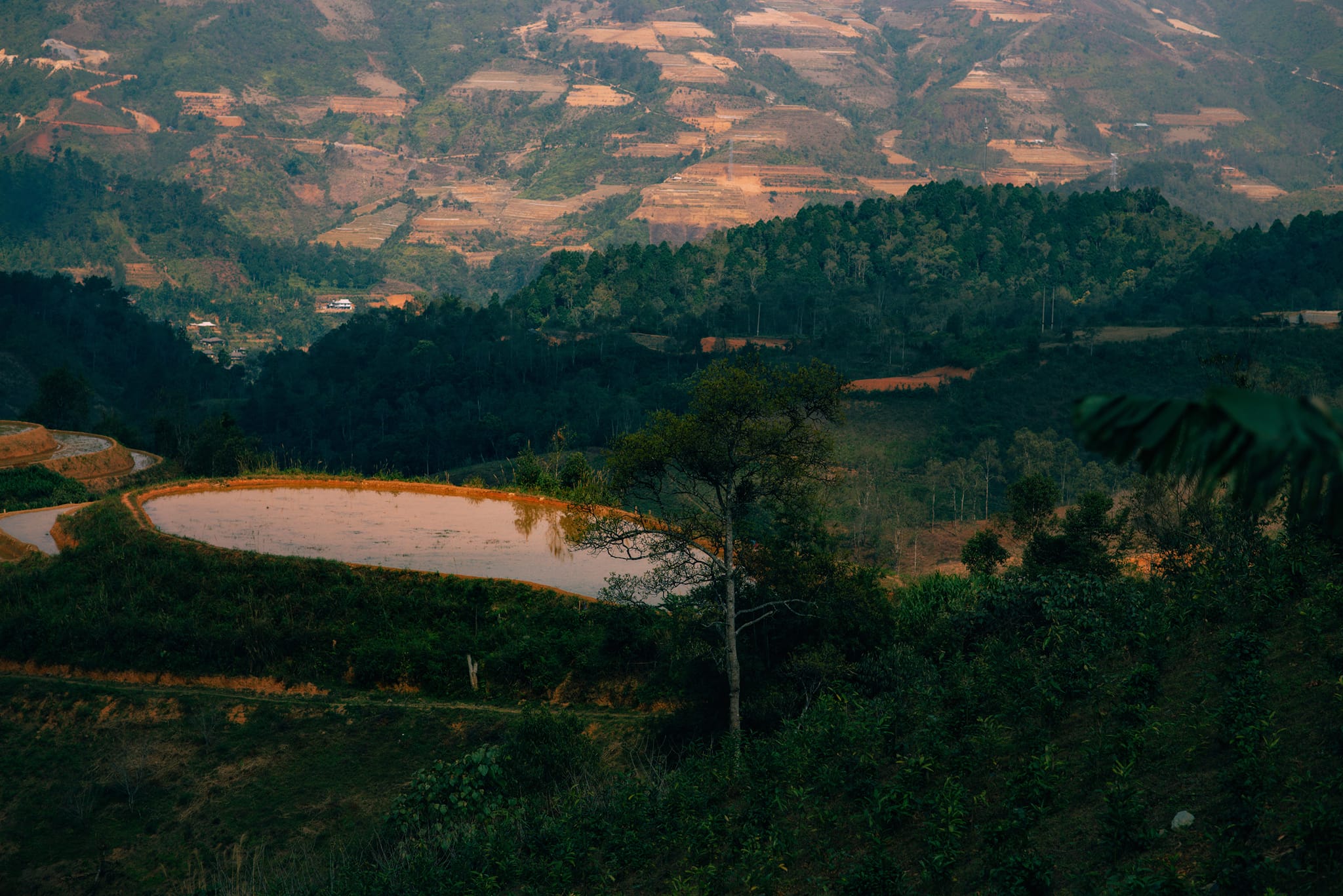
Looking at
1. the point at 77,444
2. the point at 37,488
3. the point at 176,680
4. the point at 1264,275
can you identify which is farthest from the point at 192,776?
the point at 1264,275

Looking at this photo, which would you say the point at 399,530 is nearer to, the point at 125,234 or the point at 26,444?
the point at 26,444

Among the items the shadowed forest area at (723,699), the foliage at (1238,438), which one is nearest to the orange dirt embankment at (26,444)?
the shadowed forest area at (723,699)

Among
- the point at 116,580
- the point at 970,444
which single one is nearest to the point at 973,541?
the point at 116,580

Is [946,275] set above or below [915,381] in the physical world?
above

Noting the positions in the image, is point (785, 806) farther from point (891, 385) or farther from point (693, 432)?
point (891, 385)

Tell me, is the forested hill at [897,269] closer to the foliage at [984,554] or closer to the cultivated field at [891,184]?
the cultivated field at [891,184]

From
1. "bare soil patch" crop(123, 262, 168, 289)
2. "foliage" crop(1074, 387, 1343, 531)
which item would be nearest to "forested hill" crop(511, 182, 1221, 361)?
"bare soil patch" crop(123, 262, 168, 289)
